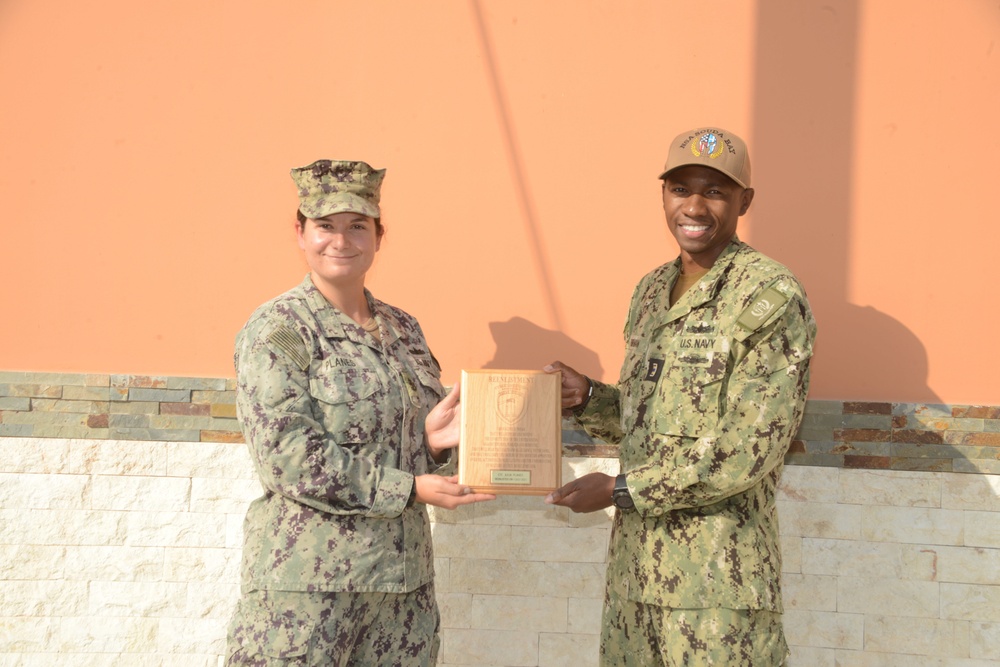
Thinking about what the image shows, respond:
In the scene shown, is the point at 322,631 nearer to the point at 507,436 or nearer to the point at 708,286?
the point at 507,436

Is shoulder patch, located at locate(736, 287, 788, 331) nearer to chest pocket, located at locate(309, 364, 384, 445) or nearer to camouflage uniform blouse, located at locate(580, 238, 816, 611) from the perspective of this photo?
camouflage uniform blouse, located at locate(580, 238, 816, 611)

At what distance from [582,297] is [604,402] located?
2.40ft

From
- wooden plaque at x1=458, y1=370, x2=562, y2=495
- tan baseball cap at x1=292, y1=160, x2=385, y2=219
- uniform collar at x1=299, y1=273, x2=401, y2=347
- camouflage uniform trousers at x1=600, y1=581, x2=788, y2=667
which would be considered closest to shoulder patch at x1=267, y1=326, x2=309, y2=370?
uniform collar at x1=299, y1=273, x2=401, y2=347

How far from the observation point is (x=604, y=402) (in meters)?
3.53

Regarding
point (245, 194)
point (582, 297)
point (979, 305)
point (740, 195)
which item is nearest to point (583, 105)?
point (582, 297)

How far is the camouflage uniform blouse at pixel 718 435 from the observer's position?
2797 millimetres

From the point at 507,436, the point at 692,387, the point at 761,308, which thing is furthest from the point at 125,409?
the point at 761,308

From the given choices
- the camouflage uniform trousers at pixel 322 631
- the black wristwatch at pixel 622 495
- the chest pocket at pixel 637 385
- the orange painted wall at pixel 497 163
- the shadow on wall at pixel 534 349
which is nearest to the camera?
the camouflage uniform trousers at pixel 322 631

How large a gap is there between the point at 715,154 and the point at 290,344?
144 centimetres

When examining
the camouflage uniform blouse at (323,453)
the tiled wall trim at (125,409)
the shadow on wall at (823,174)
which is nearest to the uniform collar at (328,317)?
the camouflage uniform blouse at (323,453)

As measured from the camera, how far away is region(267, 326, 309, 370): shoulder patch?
9.37 feet

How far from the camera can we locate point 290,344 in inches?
113

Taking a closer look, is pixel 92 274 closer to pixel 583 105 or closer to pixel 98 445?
pixel 98 445

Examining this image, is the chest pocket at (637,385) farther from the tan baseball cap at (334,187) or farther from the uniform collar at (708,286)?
the tan baseball cap at (334,187)
